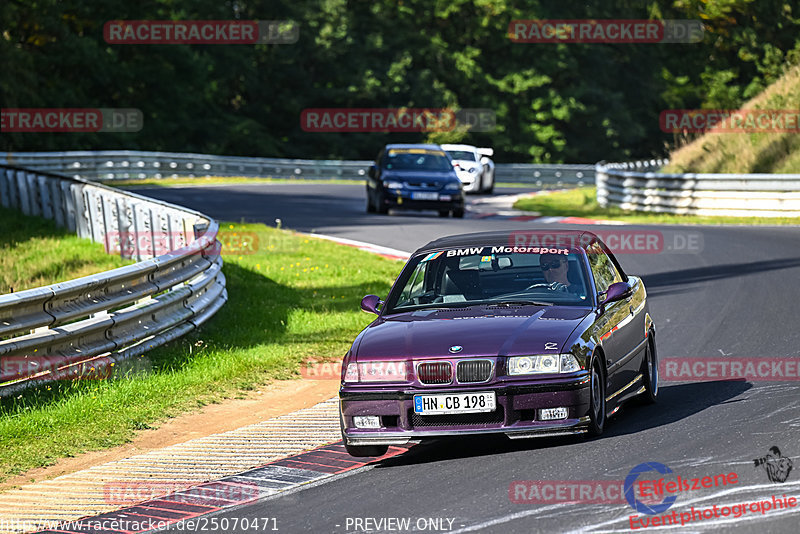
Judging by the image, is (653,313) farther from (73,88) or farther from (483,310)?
(73,88)

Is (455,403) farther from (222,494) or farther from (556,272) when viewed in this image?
(556,272)

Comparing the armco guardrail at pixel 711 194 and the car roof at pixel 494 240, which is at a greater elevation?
the car roof at pixel 494 240

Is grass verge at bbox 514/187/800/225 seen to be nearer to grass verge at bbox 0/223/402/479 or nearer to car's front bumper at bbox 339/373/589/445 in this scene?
grass verge at bbox 0/223/402/479

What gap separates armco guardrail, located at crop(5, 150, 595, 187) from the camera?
44438mm

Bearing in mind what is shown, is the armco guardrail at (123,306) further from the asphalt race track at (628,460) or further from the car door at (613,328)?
the car door at (613,328)

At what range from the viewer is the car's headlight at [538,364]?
7.82 meters

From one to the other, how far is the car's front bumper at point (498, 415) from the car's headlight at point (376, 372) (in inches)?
3.5

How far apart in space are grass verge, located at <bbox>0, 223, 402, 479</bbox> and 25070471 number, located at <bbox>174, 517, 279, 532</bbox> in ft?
6.92

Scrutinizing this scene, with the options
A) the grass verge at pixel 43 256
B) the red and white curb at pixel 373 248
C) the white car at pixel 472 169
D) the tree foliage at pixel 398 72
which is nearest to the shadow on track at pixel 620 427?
the grass verge at pixel 43 256

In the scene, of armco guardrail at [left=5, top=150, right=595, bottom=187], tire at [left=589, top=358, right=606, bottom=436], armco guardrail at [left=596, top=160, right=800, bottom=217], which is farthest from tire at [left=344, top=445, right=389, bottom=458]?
armco guardrail at [left=5, top=150, right=595, bottom=187]

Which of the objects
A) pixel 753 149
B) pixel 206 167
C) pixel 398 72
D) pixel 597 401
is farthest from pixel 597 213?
pixel 398 72

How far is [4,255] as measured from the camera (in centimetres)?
2030

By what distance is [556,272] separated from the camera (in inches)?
363

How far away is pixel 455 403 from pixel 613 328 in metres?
1.64
